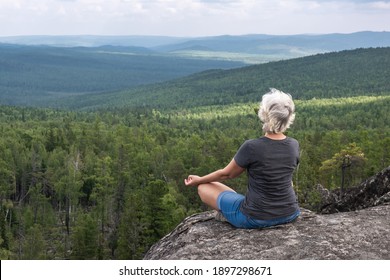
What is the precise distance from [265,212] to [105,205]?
56389 mm

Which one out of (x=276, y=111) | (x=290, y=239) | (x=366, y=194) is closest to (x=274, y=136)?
(x=276, y=111)

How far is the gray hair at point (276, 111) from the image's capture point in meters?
9.77

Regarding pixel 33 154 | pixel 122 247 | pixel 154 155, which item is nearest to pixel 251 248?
pixel 122 247

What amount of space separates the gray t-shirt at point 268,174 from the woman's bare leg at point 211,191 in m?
0.85

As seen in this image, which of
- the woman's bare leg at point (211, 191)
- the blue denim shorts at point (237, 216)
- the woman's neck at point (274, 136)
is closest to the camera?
the woman's neck at point (274, 136)

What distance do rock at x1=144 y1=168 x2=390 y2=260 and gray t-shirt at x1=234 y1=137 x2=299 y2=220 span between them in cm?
46

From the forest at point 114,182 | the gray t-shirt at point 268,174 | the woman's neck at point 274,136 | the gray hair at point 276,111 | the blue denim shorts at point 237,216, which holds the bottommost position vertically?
the forest at point 114,182

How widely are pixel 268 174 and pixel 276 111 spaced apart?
4.20ft

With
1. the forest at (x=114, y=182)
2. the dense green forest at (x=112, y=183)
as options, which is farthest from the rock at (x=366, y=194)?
the dense green forest at (x=112, y=183)

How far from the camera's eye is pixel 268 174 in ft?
33.6

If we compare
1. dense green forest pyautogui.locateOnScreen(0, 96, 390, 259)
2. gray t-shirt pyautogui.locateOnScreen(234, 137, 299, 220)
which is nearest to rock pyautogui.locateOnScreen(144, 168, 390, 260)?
gray t-shirt pyautogui.locateOnScreen(234, 137, 299, 220)

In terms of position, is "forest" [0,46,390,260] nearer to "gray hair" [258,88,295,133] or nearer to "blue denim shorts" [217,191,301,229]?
"blue denim shorts" [217,191,301,229]

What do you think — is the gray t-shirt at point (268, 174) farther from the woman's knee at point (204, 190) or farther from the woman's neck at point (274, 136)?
the woman's knee at point (204, 190)
